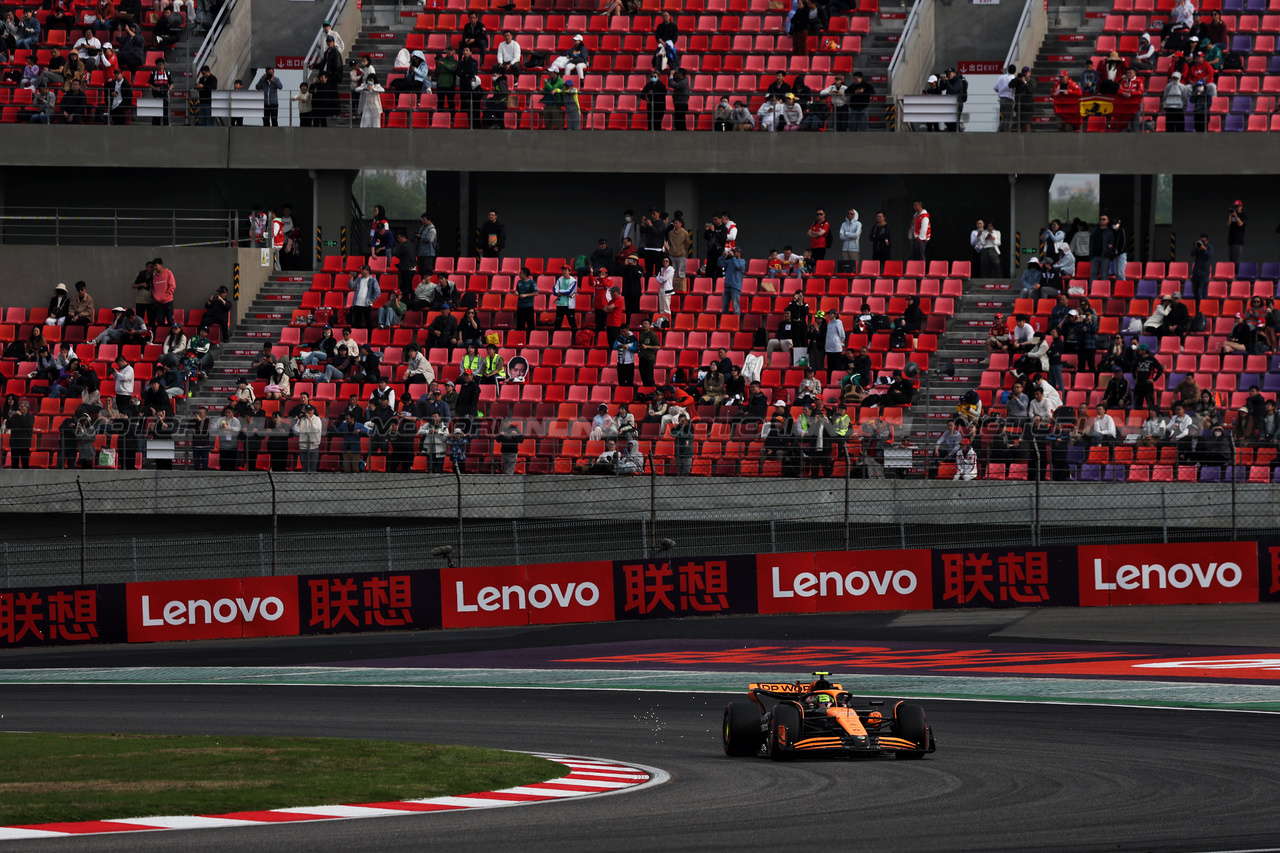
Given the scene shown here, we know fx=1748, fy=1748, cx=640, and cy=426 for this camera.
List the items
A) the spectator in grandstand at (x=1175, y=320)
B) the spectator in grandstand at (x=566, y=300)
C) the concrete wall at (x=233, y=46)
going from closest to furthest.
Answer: the spectator in grandstand at (x=1175, y=320)
the spectator in grandstand at (x=566, y=300)
the concrete wall at (x=233, y=46)

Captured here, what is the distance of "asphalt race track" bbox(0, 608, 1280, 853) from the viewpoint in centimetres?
885

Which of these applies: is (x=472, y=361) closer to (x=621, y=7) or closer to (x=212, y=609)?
(x=212, y=609)

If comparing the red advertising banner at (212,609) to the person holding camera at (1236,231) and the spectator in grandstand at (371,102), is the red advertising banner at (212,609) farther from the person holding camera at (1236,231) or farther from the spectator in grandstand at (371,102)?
the person holding camera at (1236,231)

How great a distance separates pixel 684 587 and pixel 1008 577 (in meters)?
4.21

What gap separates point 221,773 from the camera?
11.2m

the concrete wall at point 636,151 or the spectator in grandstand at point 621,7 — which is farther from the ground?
the spectator in grandstand at point 621,7

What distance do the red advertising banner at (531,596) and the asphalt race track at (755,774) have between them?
17.0 ft

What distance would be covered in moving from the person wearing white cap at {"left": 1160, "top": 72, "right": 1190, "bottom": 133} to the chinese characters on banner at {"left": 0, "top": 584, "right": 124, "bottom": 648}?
19.2 meters

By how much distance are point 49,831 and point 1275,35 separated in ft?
92.1

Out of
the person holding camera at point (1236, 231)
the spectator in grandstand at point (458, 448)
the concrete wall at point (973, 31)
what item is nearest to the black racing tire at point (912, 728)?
the spectator in grandstand at point (458, 448)

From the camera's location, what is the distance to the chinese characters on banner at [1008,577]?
2266 cm

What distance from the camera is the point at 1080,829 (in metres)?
9.13

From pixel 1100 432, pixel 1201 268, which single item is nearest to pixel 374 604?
pixel 1100 432

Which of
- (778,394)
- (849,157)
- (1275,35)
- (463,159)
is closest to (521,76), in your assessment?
(463,159)
